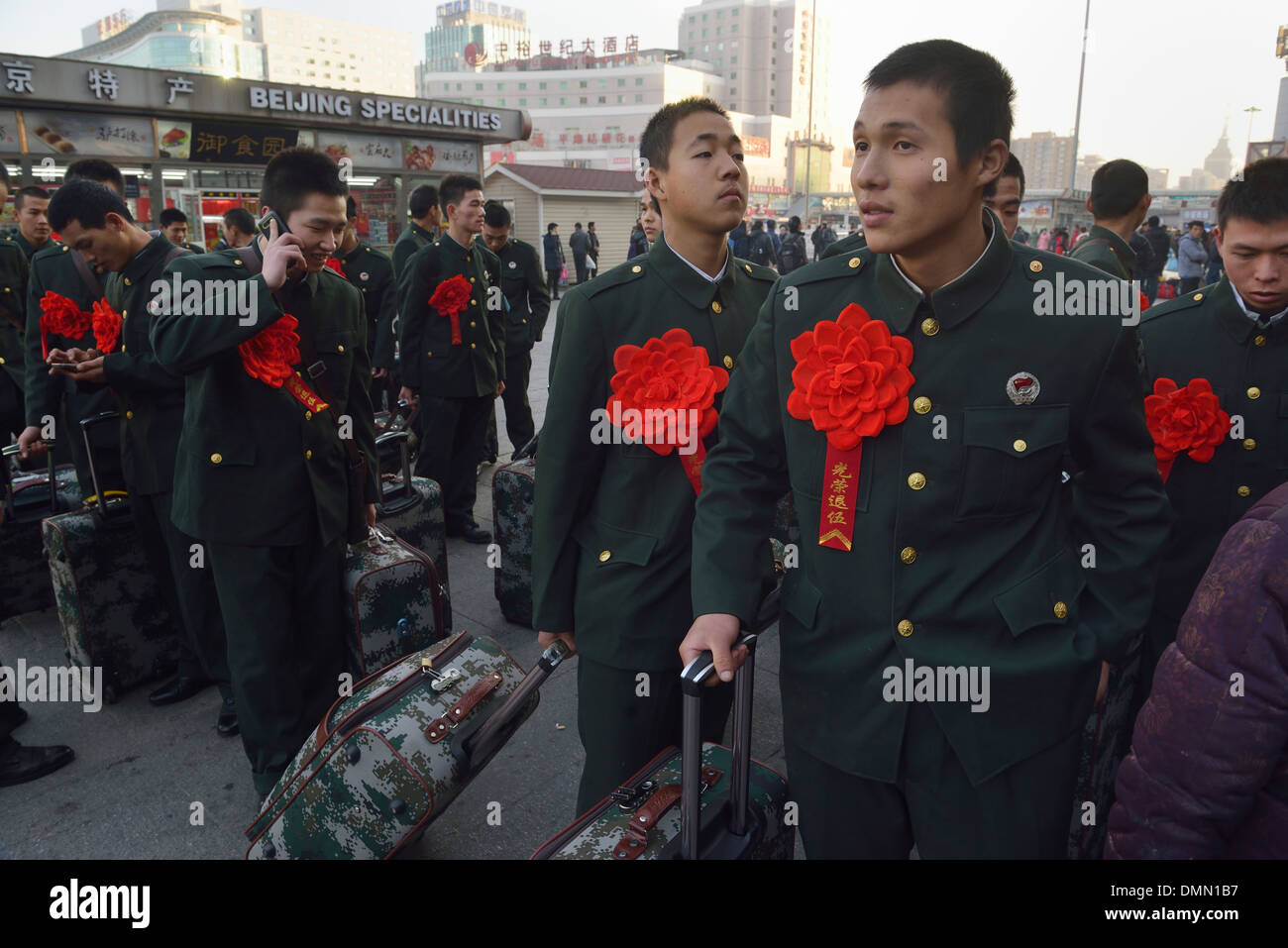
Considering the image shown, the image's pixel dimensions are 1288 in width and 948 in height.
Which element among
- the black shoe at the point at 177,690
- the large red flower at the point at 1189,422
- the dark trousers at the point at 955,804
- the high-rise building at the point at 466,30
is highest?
the high-rise building at the point at 466,30

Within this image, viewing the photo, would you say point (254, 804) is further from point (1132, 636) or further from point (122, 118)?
point (122, 118)

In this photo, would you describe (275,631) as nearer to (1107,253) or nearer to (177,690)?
(177,690)

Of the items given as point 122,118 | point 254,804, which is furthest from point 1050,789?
point 122,118

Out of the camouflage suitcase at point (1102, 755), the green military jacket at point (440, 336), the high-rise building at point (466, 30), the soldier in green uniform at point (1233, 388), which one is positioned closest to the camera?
the soldier in green uniform at point (1233, 388)

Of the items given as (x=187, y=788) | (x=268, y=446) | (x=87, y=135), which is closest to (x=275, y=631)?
(x=268, y=446)

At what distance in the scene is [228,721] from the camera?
3.30 meters

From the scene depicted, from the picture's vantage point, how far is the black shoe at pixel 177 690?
3516mm

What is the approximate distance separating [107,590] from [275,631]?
125 cm

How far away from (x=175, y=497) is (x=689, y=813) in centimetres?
214

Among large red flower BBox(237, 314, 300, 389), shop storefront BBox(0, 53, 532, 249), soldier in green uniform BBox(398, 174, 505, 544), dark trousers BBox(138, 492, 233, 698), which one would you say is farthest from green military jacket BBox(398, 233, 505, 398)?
shop storefront BBox(0, 53, 532, 249)

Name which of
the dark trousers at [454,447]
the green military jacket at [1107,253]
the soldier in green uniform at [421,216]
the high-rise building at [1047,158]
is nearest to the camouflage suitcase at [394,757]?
the green military jacket at [1107,253]

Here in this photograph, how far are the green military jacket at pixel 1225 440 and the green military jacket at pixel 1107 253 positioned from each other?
0.75 metres

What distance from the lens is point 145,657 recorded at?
3645mm

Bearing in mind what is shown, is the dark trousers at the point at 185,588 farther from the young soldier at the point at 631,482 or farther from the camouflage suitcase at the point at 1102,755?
the camouflage suitcase at the point at 1102,755
